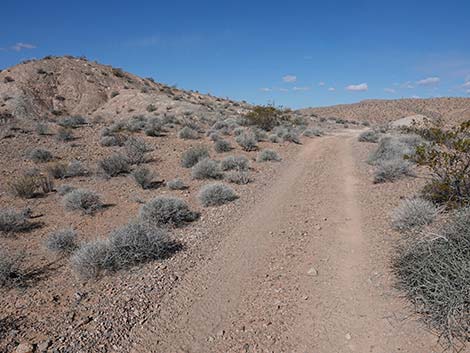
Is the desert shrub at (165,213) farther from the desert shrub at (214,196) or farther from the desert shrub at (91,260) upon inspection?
the desert shrub at (91,260)

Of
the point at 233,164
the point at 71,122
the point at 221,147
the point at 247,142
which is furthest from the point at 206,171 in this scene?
the point at 71,122

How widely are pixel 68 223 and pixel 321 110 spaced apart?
250 ft

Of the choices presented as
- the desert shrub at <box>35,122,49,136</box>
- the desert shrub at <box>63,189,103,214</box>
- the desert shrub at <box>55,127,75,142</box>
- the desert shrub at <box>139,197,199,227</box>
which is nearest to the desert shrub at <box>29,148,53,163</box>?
the desert shrub at <box>55,127,75,142</box>

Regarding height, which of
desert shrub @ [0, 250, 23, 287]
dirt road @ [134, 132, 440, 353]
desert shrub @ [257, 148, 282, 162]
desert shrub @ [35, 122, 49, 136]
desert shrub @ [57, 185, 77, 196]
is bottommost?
dirt road @ [134, 132, 440, 353]

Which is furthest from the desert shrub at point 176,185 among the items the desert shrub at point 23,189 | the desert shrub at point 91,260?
the desert shrub at point 91,260

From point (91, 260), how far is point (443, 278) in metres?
5.06

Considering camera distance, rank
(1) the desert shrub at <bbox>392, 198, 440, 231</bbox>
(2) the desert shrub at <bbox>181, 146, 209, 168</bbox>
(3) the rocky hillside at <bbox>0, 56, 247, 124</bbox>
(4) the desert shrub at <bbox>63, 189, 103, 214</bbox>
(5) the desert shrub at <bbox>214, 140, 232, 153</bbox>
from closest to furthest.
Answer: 1. (1) the desert shrub at <bbox>392, 198, 440, 231</bbox>
2. (4) the desert shrub at <bbox>63, 189, 103, 214</bbox>
3. (2) the desert shrub at <bbox>181, 146, 209, 168</bbox>
4. (5) the desert shrub at <bbox>214, 140, 232, 153</bbox>
5. (3) the rocky hillside at <bbox>0, 56, 247, 124</bbox>

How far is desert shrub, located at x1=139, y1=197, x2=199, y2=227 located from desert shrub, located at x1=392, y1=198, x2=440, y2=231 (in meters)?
4.61

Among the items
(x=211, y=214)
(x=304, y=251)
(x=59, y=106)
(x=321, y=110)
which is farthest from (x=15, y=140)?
(x=321, y=110)

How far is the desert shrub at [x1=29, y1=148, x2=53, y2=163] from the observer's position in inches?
472

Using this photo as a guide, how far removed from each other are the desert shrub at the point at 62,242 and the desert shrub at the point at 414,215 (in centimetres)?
650

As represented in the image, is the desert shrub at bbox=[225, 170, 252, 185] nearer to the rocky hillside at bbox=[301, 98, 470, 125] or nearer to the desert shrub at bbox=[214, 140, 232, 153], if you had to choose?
the desert shrub at bbox=[214, 140, 232, 153]

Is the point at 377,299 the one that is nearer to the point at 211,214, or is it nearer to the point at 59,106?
the point at 211,214

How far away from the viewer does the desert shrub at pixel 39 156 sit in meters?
12.0
